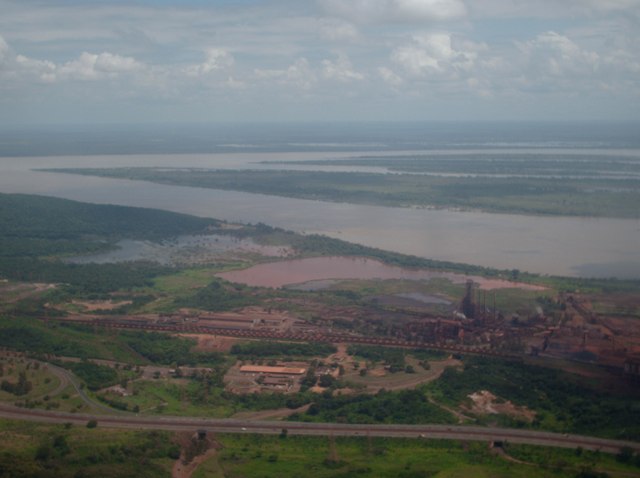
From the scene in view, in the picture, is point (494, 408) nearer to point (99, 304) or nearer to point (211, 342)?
point (211, 342)

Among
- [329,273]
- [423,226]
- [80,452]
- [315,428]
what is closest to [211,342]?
[315,428]

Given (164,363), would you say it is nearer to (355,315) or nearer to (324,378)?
(324,378)

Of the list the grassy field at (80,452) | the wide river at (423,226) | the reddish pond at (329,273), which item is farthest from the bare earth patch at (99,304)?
the wide river at (423,226)

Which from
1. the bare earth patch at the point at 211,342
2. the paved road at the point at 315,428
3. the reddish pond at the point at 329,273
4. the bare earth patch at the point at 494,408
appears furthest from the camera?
the reddish pond at the point at 329,273

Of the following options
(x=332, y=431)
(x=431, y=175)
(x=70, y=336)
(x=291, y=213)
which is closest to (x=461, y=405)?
(x=332, y=431)

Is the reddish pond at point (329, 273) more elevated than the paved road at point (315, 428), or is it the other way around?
the reddish pond at point (329, 273)

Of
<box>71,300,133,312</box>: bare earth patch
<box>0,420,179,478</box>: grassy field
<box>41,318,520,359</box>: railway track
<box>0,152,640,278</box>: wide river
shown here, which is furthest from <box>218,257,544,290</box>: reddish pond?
<box>0,420,179,478</box>: grassy field

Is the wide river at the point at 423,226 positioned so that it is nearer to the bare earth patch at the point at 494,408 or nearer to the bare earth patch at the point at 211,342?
the bare earth patch at the point at 494,408

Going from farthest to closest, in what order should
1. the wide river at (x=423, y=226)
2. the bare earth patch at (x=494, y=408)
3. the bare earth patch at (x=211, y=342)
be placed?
1. the wide river at (x=423, y=226)
2. the bare earth patch at (x=211, y=342)
3. the bare earth patch at (x=494, y=408)
